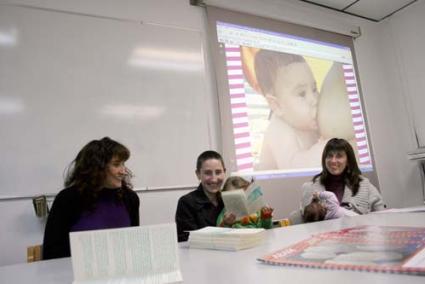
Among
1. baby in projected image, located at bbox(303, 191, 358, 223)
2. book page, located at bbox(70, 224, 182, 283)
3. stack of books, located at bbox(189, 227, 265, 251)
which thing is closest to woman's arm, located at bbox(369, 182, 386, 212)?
baby in projected image, located at bbox(303, 191, 358, 223)

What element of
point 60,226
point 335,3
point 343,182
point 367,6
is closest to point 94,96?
point 60,226

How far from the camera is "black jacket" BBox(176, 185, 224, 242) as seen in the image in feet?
4.89

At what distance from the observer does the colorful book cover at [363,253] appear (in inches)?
17.2

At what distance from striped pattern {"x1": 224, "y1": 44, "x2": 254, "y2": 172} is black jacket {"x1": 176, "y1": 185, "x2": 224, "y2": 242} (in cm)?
65

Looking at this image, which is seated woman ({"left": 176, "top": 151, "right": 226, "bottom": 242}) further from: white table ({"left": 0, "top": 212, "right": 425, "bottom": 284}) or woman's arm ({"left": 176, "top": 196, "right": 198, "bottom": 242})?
white table ({"left": 0, "top": 212, "right": 425, "bottom": 284})

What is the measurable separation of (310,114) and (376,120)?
94cm

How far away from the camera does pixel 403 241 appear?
57cm

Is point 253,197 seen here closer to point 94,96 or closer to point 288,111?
point 94,96

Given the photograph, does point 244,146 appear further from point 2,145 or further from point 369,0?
point 369,0

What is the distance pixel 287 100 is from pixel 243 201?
1.71 metres

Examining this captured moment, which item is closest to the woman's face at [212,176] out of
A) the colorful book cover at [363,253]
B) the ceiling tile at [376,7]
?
the colorful book cover at [363,253]

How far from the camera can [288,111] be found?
8.38ft

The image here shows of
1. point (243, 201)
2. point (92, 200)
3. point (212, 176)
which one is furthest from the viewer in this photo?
point (212, 176)

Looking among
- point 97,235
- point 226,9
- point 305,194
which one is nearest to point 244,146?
point 305,194
